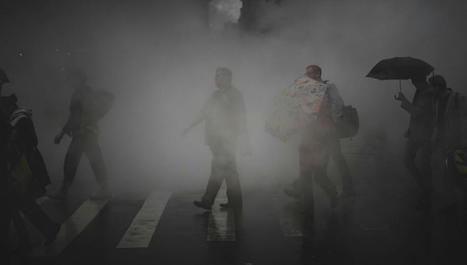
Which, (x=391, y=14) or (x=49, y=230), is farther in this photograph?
(x=391, y=14)

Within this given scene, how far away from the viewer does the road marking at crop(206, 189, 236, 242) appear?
486 cm

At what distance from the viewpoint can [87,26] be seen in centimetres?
1370

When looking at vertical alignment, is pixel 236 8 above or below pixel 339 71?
above

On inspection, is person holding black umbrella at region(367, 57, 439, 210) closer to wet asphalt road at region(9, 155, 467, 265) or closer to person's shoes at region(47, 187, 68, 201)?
wet asphalt road at region(9, 155, 467, 265)

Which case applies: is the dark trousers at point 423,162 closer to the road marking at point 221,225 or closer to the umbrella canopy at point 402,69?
the umbrella canopy at point 402,69

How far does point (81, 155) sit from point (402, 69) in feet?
15.1

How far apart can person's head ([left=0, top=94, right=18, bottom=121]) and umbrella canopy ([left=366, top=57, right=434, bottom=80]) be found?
4.88 metres

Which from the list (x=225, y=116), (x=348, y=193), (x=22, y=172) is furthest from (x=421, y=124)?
(x=22, y=172)

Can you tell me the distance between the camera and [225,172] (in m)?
5.85

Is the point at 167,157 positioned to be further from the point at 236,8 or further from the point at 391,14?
the point at 236,8

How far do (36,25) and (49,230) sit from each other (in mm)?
10342

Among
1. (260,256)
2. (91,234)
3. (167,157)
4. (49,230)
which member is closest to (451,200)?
(260,256)

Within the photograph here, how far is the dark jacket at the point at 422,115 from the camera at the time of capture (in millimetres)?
6289

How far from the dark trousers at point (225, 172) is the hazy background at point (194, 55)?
4199 mm
